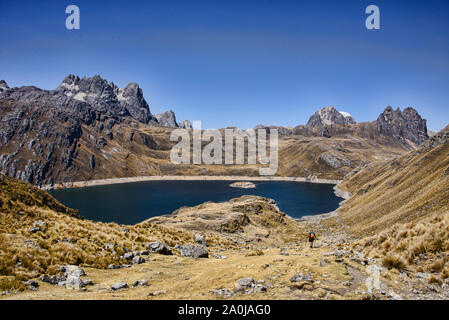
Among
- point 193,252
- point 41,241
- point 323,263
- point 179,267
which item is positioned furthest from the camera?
point 193,252

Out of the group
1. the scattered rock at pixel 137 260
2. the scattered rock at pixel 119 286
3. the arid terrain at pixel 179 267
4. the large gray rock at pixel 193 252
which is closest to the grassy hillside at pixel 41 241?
the arid terrain at pixel 179 267

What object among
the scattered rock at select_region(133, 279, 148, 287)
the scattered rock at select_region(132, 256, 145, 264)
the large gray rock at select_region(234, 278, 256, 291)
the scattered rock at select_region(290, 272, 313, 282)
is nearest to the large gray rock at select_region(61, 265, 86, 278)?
the scattered rock at select_region(133, 279, 148, 287)

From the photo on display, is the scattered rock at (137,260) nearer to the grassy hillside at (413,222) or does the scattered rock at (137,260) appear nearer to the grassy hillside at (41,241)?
the grassy hillside at (41,241)

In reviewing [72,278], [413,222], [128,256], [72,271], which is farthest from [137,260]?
[413,222]

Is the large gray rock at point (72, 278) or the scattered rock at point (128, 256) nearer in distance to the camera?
the large gray rock at point (72, 278)

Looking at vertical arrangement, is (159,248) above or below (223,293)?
below

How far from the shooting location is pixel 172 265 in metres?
23.6

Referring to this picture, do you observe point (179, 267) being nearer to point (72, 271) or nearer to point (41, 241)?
point (72, 271)

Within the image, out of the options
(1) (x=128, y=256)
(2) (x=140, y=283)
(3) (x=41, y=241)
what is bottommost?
(2) (x=140, y=283)

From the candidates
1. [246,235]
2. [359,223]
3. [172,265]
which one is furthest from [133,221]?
[172,265]

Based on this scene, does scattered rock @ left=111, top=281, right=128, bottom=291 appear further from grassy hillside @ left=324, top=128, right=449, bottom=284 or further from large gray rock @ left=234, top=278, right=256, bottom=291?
grassy hillside @ left=324, top=128, right=449, bottom=284

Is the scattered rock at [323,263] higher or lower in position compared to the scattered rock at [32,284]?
higher
